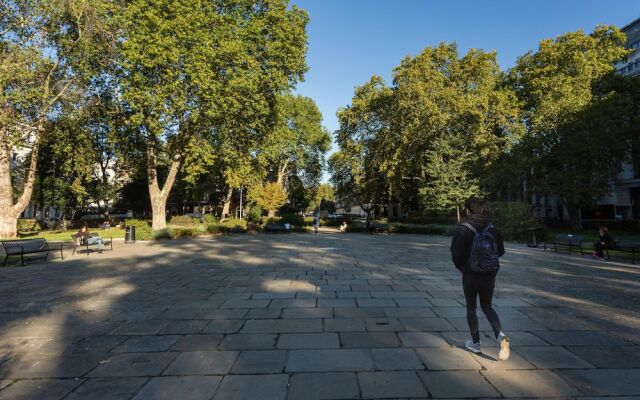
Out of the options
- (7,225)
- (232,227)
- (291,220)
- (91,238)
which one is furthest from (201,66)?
(291,220)

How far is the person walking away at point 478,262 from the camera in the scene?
4270 millimetres

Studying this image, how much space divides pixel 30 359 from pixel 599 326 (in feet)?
24.3

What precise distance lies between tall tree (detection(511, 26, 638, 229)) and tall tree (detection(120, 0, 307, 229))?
2064cm

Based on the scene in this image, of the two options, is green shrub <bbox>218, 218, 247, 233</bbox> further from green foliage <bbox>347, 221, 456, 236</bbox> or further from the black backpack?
the black backpack

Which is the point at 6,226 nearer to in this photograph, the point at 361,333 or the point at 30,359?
the point at 30,359

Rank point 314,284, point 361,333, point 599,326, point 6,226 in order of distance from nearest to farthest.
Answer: point 361,333 < point 599,326 < point 314,284 < point 6,226

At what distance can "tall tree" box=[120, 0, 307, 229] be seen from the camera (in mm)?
21688

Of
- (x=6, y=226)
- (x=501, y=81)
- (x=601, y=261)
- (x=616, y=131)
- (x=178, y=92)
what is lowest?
(x=601, y=261)

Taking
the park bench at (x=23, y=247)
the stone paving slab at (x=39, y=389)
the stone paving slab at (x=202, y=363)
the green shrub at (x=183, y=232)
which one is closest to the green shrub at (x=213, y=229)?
the green shrub at (x=183, y=232)

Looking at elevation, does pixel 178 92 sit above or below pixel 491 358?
above

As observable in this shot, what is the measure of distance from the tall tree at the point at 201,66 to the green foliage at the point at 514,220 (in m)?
16.9

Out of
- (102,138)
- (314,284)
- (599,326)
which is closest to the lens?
(599,326)

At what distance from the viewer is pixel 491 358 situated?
427cm

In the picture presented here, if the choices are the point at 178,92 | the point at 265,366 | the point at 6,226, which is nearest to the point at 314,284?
the point at 265,366
